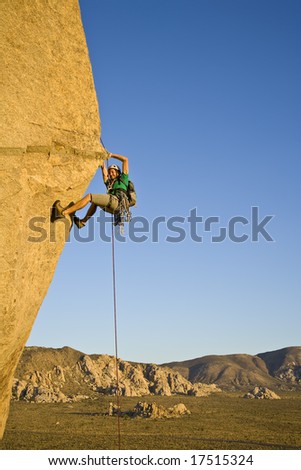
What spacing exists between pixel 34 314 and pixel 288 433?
2889 centimetres

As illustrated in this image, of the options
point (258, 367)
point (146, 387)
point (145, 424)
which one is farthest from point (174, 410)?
point (258, 367)

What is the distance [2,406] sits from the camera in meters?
8.70

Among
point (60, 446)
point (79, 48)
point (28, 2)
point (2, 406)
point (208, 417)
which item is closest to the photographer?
point (28, 2)

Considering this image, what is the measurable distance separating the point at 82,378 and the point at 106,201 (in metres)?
65.1

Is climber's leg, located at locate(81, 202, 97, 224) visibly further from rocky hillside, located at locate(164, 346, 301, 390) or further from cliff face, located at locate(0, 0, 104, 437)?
rocky hillside, located at locate(164, 346, 301, 390)

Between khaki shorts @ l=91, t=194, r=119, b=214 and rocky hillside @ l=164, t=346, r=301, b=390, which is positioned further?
rocky hillside @ l=164, t=346, r=301, b=390

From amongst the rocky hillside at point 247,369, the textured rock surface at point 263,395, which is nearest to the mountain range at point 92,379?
the rocky hillside at point 247,369

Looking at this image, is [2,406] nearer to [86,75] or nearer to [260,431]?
[86,75]

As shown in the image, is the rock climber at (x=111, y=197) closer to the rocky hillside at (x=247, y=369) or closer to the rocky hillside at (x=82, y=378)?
the rocky hillside at (x=82, y=378)

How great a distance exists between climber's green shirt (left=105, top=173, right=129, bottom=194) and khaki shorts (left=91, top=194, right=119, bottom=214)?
21cm

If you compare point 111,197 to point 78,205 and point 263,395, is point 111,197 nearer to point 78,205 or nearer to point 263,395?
point 78,205

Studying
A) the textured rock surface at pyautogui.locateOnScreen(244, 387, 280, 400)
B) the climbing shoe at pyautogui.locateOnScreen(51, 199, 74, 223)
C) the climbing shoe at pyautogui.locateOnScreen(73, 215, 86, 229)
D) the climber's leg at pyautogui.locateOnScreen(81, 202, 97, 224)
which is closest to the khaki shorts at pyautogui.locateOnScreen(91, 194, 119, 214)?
the climber's leg at pyautogui.locateOnScreen(81, 202, 97, 224)

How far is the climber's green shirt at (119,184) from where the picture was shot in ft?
29.3

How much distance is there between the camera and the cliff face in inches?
264
